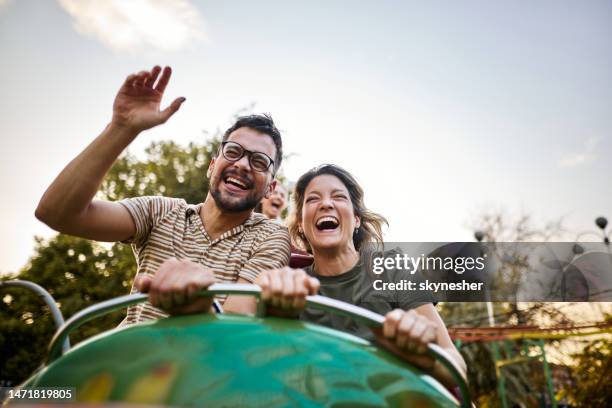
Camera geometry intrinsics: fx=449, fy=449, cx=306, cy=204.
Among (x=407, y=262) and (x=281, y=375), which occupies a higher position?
(x=407, y=262)

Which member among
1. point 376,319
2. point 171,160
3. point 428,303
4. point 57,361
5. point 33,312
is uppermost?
point 171,160

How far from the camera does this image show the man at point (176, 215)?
1332 mm

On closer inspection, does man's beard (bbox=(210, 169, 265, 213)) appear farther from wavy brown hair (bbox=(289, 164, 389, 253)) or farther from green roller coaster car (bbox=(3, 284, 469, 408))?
green roller coaster car (bbox=(3, 284, 469, 408))

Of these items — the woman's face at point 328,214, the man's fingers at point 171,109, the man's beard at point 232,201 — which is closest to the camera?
the man's fingers at point 171,109

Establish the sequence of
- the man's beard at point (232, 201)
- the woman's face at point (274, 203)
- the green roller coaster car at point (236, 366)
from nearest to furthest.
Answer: the green roller coaster car at point (236, 366) < the man's beard at point (232, 201) < the woman's face at point (274, 203)

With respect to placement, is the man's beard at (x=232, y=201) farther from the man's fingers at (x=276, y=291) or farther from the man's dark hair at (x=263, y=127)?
the man's fingers at (x=276, y=291)

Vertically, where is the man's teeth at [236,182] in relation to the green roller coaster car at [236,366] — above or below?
above

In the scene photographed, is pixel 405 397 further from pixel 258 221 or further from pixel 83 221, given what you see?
pixel 258 221

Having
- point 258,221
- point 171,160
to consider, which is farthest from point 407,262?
point 171,160

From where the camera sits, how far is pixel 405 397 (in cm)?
70

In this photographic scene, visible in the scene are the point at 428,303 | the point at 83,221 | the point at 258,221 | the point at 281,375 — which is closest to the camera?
the point at 281,375

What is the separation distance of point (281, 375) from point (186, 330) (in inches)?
7.7

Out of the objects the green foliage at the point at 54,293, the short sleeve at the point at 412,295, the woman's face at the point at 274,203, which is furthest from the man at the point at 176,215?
the green foliage at the point at 54,293

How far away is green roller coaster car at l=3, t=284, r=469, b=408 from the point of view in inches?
24.4
